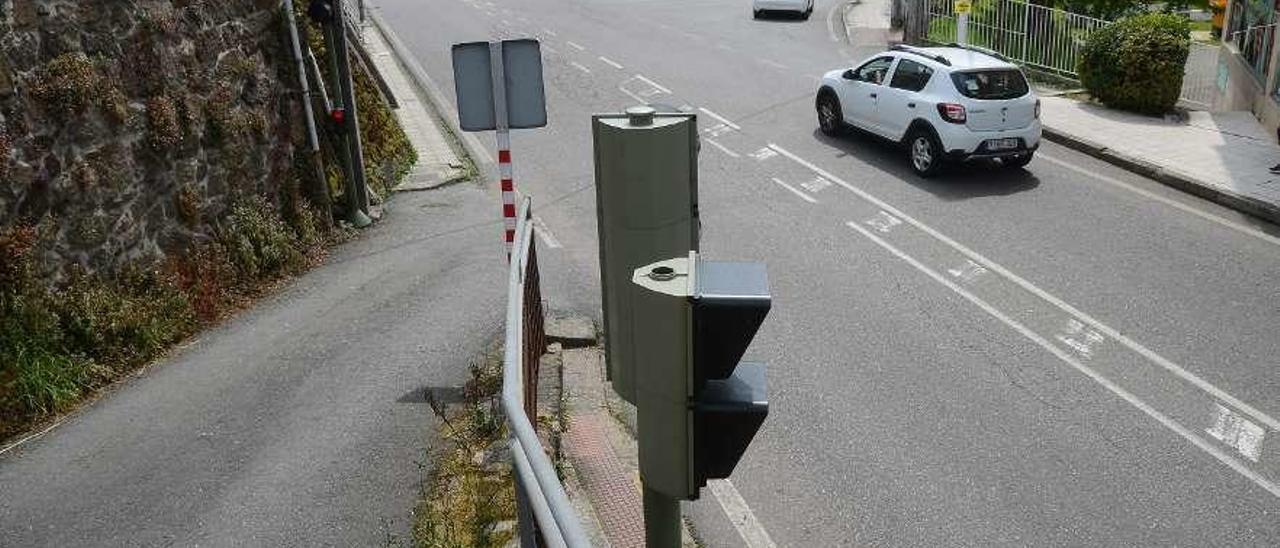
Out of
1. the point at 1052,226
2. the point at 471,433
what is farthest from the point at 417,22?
the point at 471,433

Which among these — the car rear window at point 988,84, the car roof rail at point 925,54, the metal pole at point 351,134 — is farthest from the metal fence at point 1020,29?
the metal pole at point 351,134

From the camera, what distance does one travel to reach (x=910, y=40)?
25922 mm

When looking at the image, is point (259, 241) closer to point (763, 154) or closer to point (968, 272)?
point (968, 272)

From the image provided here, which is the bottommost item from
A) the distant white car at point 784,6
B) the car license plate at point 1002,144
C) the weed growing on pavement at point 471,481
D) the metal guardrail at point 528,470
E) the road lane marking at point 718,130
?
the weed growing on pavement at point 471,481

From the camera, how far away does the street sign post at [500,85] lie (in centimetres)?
782

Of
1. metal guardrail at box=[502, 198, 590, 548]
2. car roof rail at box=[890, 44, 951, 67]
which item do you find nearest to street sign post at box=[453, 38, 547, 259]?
metal guardrail at box=[502, 198, 590, 548]

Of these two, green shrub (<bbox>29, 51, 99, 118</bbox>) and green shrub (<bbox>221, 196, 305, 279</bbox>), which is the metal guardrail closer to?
green shrub (<bbox>29, 51, 99, 118</bbox>)

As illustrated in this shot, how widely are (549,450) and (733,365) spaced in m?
4.08

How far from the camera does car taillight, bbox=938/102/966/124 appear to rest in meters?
14.3

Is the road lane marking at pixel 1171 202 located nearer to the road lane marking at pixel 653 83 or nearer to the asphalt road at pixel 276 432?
the road lane marking at pixel 653 83

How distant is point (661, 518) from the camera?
352 cm

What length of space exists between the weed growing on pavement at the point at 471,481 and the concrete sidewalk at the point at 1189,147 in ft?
33.4

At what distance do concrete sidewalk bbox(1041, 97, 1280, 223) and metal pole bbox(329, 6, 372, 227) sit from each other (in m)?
10.5

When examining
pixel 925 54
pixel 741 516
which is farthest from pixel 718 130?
pixel 741 516
